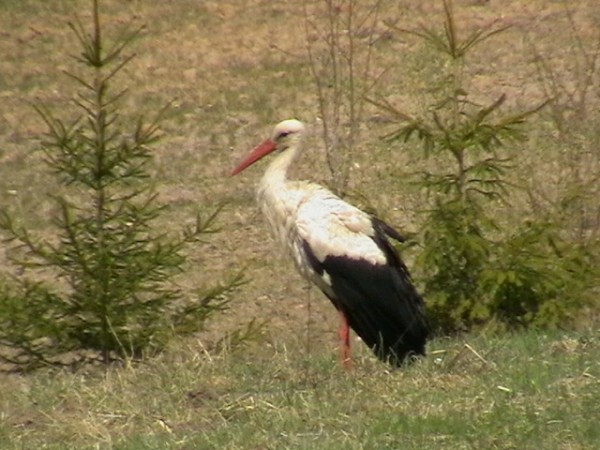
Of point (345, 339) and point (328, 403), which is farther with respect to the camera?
point (345, 339)

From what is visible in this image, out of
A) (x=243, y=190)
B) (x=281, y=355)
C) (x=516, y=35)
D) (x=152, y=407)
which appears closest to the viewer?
(x=152, y=407)

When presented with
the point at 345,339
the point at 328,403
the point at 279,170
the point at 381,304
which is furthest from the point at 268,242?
the point at 328,403

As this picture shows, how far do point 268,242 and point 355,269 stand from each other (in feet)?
21.0

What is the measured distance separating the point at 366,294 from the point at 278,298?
191 inches

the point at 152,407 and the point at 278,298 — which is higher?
the point at 152,407

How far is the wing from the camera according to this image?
938 cm

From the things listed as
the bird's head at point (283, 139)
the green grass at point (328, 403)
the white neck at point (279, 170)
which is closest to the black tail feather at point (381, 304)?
the green grass at point (328, 403)

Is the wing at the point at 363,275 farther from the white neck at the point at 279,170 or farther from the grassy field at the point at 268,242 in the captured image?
the white neck at the point at 279,170

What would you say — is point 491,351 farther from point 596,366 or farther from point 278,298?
point 278,298

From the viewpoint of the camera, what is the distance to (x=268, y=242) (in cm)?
1590

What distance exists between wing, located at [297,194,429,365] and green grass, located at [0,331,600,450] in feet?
0.69

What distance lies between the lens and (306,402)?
7551mm

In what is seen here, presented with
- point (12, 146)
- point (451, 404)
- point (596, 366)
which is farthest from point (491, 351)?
point (12, 146)

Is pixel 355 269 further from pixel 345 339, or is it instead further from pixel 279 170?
pixel 279 170
